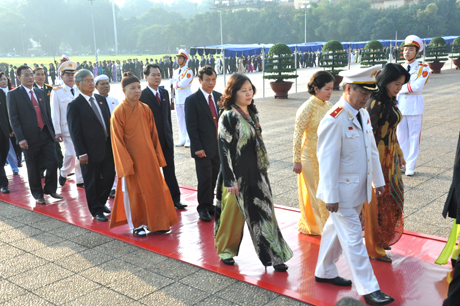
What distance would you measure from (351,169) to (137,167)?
7.86 ft

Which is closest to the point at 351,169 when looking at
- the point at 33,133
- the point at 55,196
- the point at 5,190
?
the point at 55,196

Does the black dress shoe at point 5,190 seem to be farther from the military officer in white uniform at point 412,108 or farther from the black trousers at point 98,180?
the military officer in white uniform at point 412,108

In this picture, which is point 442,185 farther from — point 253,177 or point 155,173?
point 155,173

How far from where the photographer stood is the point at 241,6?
319 feet

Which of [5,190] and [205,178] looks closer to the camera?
[205,178]

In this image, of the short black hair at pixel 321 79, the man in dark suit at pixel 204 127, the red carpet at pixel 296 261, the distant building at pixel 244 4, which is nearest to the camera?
the red carpet at pixel 296 261

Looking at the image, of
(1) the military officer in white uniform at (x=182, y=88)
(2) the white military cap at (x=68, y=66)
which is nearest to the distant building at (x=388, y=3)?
(1) the military officer in white uniform at (x=182, y=88)

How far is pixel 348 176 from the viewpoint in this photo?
3328 mm

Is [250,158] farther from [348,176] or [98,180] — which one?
[98,180]

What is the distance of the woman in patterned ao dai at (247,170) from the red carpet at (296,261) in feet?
0.72

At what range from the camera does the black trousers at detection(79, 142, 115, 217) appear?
5.57m

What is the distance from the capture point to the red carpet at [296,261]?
3479 millimetres

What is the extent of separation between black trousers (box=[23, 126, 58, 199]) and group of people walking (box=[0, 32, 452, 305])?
15mm

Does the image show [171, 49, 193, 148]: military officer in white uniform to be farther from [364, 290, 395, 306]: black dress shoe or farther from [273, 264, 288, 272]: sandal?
[364, 290, 395, 306]: black dress shoe
